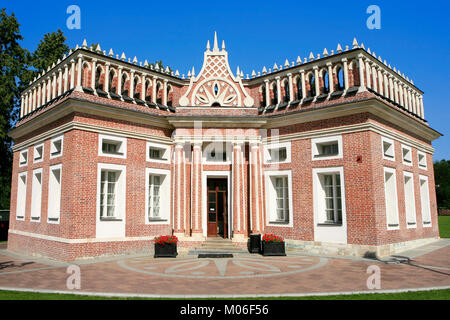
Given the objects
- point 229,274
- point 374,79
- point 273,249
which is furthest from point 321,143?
point 229,274

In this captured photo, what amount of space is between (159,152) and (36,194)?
22.9 feet

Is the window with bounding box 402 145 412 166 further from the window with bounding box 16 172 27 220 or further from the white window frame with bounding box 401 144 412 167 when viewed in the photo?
the window with bounding box 16 172 27 220

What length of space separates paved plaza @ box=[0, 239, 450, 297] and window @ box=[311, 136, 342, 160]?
4.69 meters

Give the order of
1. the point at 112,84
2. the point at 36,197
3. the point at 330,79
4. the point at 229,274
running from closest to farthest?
the point at 229,274 → the point at 330,79 → the point at 112,84 → the point at 36,197

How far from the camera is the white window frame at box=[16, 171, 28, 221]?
19552 mm

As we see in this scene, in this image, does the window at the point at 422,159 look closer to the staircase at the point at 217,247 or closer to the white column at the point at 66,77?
the staircase at the point at 217,247

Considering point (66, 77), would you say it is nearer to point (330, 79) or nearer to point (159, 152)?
point (159, 152)

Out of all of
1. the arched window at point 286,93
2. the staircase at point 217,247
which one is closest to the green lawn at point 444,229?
the arched window at point 286,93

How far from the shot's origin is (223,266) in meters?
12.4

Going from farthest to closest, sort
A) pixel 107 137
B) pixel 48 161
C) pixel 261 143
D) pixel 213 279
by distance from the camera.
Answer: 1. pixel 261 143
2. pixel 48 161
3. pixel 107 137
4. pixel 213 279
